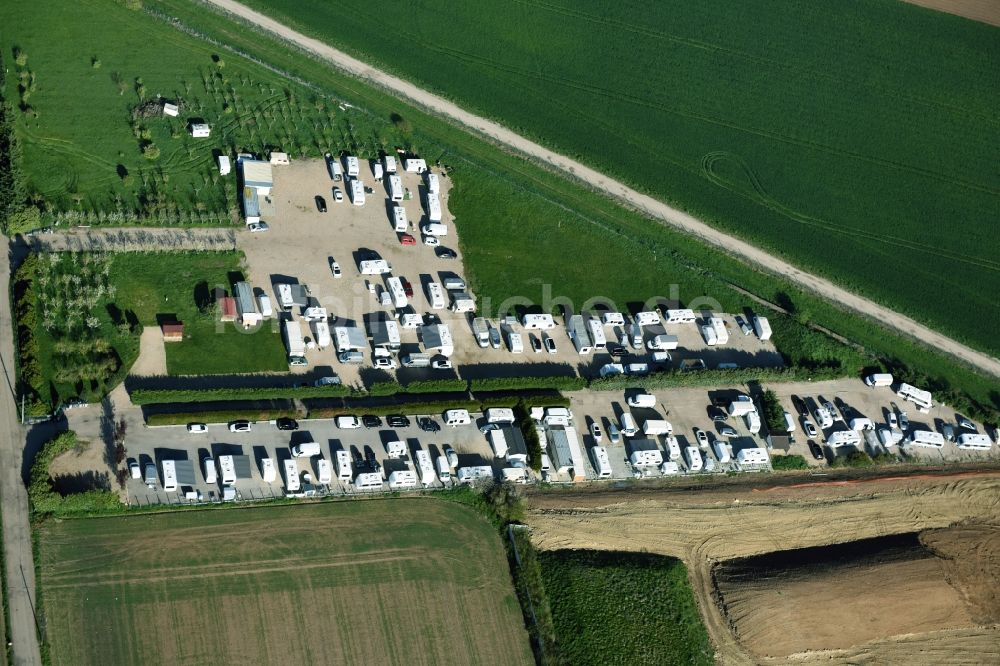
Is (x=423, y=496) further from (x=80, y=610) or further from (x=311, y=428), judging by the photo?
(x=80, y=610)

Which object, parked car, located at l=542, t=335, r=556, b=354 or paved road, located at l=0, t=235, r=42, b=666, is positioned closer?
paved road, located at l=0, t=235, r=42, b=666

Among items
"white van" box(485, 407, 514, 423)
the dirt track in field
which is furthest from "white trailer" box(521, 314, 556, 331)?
the dirt track in field

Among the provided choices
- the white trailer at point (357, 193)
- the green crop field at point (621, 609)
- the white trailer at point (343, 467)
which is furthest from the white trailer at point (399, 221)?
the green crop field at point (621, 609)

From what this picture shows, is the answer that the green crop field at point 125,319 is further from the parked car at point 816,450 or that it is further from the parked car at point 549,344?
the parked car at point 816,450

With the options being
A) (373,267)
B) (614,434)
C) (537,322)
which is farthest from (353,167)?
(614,434)

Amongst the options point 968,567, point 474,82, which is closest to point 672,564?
point 968,567

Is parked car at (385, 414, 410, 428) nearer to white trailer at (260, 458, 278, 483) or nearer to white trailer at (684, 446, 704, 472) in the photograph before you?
white trailer at (260, 458, 278, 483)
